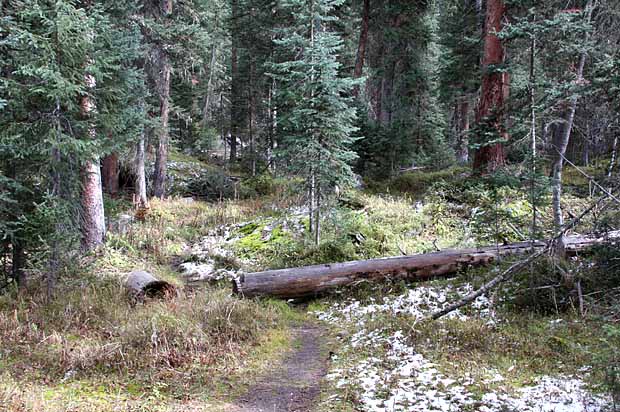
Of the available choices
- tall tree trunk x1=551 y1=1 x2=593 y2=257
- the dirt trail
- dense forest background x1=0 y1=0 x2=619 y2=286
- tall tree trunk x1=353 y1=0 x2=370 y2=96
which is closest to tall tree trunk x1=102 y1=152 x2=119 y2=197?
dense forest background x1=0 y1=0 x2=619 y2=286

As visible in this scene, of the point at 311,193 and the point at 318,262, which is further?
the point at 311,193

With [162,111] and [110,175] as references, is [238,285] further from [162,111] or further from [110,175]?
[110,175]

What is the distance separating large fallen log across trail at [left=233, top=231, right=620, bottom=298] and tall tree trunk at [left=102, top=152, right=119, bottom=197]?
1080 centimetres

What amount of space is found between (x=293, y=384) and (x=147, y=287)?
373cm

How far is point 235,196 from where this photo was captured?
18.1 meters

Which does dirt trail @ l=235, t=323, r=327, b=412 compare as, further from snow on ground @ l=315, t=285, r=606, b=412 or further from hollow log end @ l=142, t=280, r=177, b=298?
hollow log end @ l=142, t=280, r=177, b=298

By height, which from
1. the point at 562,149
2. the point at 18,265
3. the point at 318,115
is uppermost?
Answer: the point at 318,115

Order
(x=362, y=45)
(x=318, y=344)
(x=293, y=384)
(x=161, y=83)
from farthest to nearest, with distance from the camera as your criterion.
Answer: (x=362, y=45) → (x=161, y=83) → (x=318, y=344) → (x=293, y=384)

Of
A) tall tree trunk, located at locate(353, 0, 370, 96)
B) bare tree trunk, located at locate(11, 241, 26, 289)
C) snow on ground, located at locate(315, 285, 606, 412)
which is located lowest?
snow on ground, located at locate(315, 285, 606, 412)

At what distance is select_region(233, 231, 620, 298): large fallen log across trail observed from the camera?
822cm

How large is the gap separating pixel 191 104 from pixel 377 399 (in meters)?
28.8

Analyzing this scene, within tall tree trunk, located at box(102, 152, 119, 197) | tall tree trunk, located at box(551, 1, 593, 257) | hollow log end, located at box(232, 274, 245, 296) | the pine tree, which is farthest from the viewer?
tall tree trunk, located at box(102, 152, 119, 197)

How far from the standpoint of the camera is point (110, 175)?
16.8 meters

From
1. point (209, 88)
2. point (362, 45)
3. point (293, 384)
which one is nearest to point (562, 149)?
point (293, 384)
